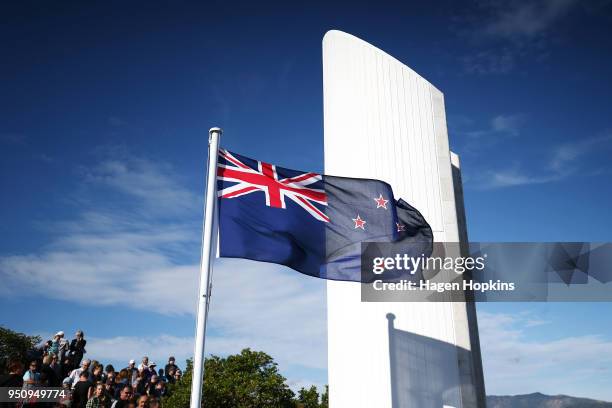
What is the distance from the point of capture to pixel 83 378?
519 inches

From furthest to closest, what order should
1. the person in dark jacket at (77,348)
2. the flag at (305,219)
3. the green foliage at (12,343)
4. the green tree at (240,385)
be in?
the green foliage at (12,343), the green tree at (240,385), the person in dark jacket at (77,348), the flag at (305,219)

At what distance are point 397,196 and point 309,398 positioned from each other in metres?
17.4

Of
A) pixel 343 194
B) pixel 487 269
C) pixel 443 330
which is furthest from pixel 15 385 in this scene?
pixel 487 269

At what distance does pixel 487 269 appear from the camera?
16859mm

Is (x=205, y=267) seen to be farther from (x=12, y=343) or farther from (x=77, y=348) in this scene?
(x=12, y=343)

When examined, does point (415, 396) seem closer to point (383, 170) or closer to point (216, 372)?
point (383, 170)

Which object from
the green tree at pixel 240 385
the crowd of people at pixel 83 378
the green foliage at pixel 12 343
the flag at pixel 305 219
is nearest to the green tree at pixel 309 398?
the green tree at pixel 240 385

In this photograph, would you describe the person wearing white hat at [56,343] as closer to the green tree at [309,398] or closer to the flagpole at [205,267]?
the flagpole at [205,267]

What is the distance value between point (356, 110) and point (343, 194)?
20.1ft

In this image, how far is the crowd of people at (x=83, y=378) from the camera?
11.9 metres

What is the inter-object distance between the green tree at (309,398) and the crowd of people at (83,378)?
12.2 metres

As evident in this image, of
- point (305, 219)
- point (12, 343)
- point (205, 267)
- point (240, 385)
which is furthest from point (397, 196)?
point (12, 343)

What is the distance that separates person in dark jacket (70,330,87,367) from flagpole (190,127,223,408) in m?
9.59

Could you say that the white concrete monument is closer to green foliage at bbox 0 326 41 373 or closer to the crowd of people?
the crowd of people
